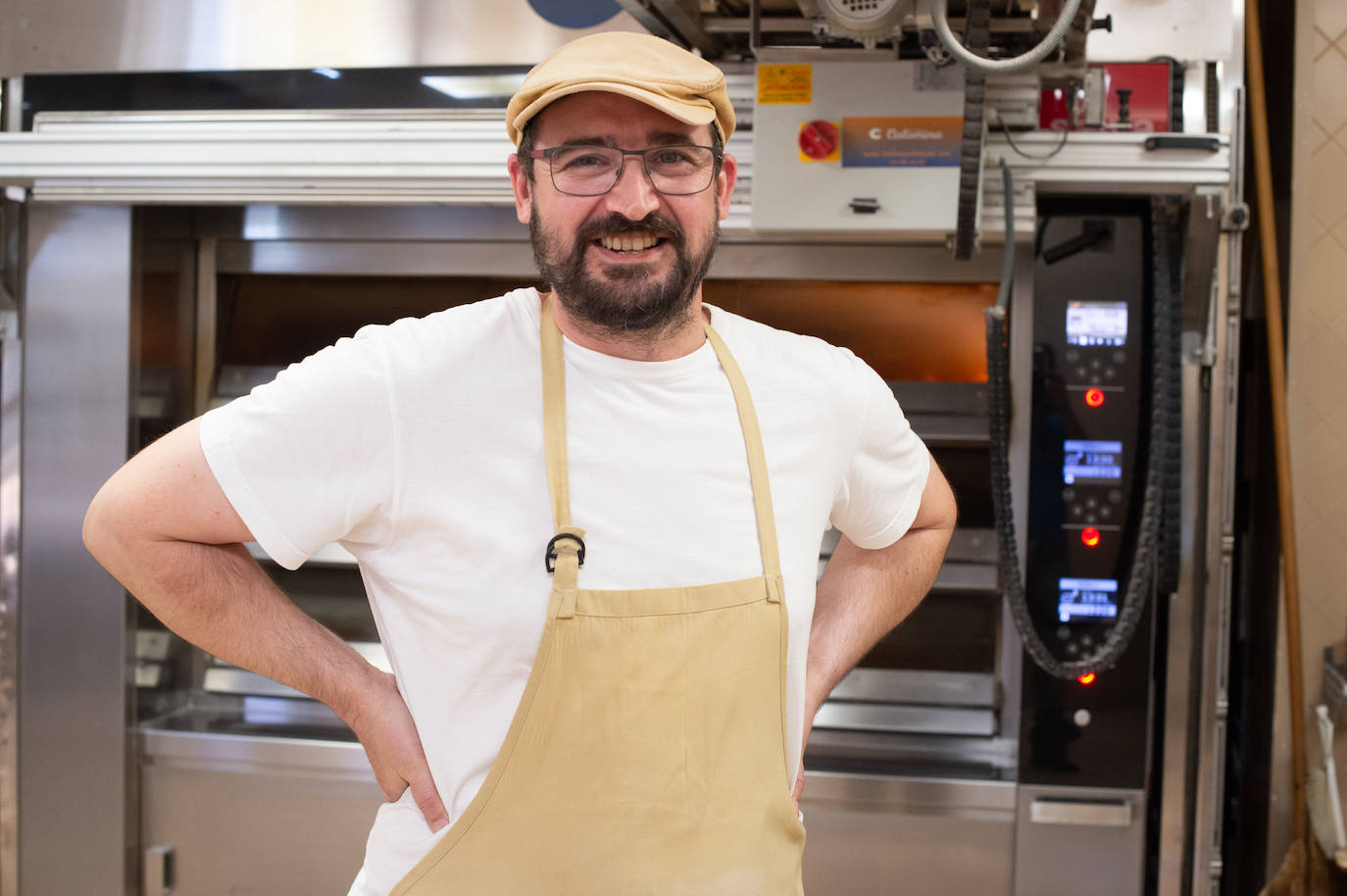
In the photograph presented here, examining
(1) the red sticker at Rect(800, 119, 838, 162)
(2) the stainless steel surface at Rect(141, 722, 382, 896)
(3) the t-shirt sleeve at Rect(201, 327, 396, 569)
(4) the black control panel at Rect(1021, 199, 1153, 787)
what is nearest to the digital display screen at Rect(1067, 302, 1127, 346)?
(4) the black control panel at Rect(1021, 199, 1153, 787)

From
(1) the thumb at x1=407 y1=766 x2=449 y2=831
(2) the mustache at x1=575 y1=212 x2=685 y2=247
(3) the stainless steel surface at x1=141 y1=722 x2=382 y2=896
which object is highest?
(2) the mustache at x1=575 y1=212 x2=685 y2=247

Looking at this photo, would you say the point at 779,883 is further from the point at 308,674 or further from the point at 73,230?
the point at 73,230

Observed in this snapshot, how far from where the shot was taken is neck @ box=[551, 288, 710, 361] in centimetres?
121

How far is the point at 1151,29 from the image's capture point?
6.75ft

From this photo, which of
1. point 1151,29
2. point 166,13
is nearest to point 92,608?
point 166,13

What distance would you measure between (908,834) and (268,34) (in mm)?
2044

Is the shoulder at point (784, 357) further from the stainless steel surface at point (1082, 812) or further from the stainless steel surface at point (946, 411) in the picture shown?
the stainless steel surface at point (1082, 812)

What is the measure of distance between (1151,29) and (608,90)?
1396 mm

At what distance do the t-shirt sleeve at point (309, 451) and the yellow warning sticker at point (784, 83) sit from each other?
3.23 ft

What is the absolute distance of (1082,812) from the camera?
2121mm

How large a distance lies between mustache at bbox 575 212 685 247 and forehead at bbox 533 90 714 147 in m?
0.08

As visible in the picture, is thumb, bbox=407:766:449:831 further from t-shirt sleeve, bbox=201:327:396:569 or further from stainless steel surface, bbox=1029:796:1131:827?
stainless steel surface, bbox=1029:796:1131:827

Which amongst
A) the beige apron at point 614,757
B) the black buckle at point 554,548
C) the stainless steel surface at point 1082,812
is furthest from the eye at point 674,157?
the stainless steel surface at point 1082,812

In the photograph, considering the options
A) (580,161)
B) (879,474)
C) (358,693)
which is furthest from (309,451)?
(879,474)
